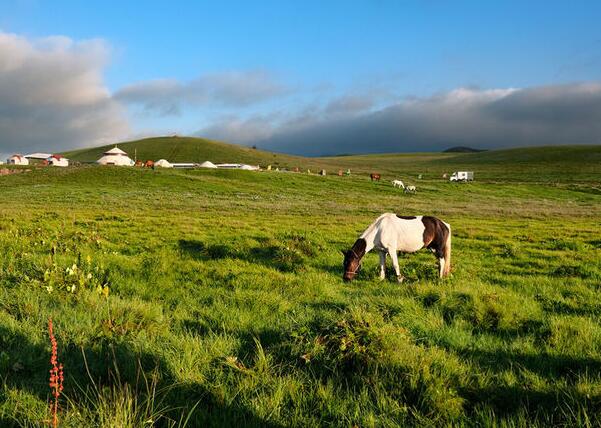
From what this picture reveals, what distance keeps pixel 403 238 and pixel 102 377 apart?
8526 millimetres

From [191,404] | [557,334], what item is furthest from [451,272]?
[191,404]

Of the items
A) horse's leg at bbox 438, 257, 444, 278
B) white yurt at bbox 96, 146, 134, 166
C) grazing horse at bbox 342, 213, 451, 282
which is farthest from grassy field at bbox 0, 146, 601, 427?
white yurt at bbox 96, 146, 134, 166

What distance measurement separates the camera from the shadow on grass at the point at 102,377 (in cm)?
413

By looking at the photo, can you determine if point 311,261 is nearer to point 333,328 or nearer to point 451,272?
point 451,272

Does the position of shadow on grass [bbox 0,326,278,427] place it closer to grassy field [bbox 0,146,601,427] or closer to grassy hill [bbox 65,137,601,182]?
grassy field [bbox 0,146,601,427]

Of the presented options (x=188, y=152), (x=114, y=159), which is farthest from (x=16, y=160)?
(x=188, y=152)

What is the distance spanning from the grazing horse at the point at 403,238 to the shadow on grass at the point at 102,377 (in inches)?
261

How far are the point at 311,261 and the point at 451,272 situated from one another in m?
4.16

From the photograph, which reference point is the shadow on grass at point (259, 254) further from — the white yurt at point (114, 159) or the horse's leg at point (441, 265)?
the white yurt at point (114, 159)

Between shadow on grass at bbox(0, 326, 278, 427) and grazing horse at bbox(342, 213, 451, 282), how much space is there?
6627 mm

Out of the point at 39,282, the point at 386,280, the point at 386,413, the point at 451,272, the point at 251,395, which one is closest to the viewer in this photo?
the point at 386,413

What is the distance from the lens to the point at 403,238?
1150cm

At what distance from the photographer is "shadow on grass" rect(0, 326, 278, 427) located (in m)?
4.13

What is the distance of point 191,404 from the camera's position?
4.38 meters
